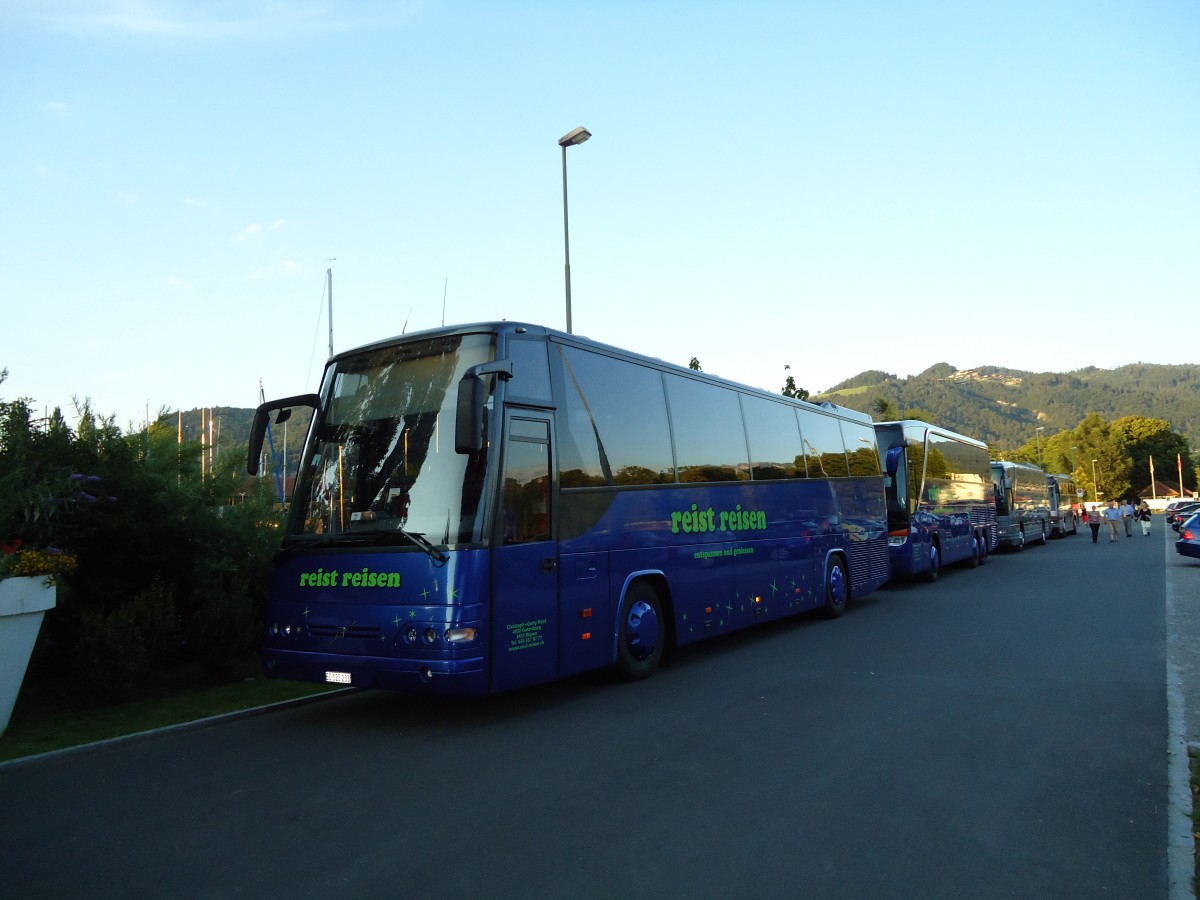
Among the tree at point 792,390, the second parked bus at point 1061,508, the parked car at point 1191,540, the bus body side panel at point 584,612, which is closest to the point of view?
the bus body side panel at point 584,612

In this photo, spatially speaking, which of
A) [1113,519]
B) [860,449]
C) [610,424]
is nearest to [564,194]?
[860,449]

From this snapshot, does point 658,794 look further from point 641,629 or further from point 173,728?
point 173,728

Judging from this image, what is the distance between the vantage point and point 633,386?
10.3 meters

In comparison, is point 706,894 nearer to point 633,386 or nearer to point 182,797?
point 182,797

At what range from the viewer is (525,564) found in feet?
26.5

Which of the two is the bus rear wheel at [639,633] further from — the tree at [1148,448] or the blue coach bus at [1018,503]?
the tree at [1148,448]

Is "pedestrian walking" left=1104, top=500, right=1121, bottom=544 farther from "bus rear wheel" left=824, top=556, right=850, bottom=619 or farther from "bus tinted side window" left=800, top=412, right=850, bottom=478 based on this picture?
"bus rear wheel" left=824, top=556, right=850, bottom=619

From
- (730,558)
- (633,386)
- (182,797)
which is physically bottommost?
(182,797)

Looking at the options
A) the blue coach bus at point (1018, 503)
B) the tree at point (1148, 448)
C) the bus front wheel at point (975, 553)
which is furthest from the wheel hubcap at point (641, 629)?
the tree at point (1148, 448)

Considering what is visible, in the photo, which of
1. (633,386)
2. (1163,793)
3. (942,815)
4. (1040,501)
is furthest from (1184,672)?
(1040,501)

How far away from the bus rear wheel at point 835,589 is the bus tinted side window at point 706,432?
363 centimetres

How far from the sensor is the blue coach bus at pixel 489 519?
7598mm

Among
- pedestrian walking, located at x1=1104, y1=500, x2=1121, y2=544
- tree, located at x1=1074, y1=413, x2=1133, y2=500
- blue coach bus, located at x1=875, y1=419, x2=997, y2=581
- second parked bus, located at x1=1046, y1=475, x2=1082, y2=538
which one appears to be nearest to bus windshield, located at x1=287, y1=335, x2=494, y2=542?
blue coach bus, located at x1=875, y1=419, x2=997, y2=581

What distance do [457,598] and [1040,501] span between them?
140 ft
